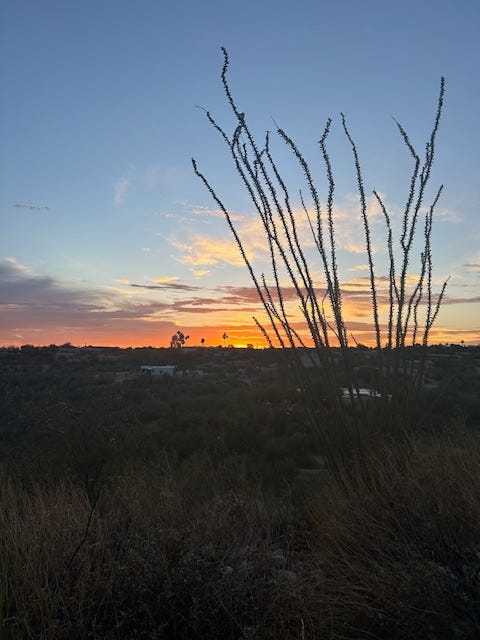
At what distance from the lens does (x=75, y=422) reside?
989 cm

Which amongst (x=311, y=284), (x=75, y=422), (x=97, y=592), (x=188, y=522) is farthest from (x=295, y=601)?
(x=75, y=422)

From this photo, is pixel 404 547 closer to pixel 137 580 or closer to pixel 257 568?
pixel 257 568

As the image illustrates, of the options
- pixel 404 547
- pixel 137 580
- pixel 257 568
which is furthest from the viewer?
pixel 404 547

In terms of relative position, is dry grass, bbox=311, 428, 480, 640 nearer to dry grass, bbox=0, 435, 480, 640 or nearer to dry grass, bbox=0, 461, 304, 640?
dry grass, bbox=0, 435, 480, 640

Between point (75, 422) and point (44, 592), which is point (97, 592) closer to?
point (44, 592)

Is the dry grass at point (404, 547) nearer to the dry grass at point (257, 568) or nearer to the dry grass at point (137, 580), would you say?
the dry grass at point (257, 568)

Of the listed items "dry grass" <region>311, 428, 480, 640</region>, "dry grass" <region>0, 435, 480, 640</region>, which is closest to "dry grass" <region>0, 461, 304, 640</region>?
"dry grass" <region>0, 435, 480, 640</region>

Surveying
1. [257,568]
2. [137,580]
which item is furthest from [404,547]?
[137,580]

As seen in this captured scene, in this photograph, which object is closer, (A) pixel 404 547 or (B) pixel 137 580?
(B) pixel 137 580

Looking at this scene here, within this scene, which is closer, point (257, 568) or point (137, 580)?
A: point (137, 580)

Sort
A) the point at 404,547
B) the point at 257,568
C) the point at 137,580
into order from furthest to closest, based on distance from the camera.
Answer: the point at 404,547
the point at 257,568
the point at 137,580

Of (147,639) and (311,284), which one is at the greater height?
A: (311,284)

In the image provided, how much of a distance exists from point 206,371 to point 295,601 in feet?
111

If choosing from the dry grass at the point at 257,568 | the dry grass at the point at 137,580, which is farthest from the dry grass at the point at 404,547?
the dry grass at the point at 137,580
